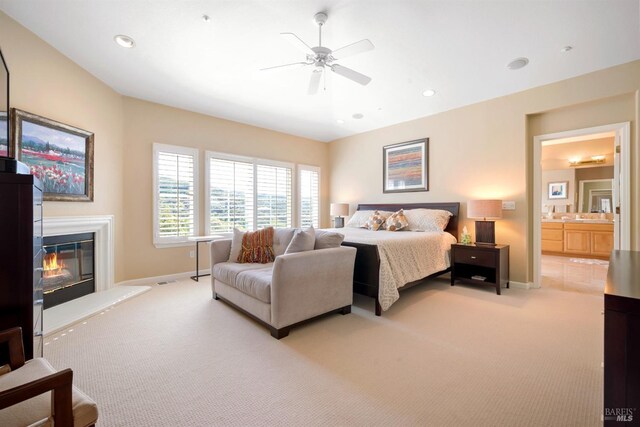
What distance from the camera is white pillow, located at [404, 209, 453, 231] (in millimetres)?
4312

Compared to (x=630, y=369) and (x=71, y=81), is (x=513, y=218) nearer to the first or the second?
(x=630, y=369)

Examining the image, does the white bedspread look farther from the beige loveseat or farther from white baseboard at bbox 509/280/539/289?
white baseboard at bbox 509/280/539/289

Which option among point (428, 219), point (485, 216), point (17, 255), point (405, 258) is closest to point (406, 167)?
point (428, 219)

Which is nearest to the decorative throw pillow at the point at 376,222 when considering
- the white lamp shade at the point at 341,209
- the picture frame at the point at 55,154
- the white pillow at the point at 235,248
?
the white lamp shade at the point at 341,209

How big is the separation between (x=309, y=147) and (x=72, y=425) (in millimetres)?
6073

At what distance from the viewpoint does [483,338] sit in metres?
2.41

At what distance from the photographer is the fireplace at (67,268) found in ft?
9.96

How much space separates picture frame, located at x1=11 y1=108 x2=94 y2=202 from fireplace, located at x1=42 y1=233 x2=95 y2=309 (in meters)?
0.51

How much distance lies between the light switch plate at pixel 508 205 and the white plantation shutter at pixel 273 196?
158 inches

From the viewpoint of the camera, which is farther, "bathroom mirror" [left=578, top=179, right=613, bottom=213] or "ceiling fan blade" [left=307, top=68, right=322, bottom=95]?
"bathroom mirror" [left=578, top=179, right=613, bottom=213]

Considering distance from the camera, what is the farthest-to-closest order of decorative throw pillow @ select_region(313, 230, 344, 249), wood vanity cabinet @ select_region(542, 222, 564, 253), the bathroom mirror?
wood vanity cabinet @ select_region(542, 222, 564, 253)
the bathroom mirror
decorative throw pillow @ select_region(313, 230, 344, 249)

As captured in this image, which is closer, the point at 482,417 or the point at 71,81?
the point at 482,417

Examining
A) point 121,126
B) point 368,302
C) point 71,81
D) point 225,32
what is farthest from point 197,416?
point 121,126

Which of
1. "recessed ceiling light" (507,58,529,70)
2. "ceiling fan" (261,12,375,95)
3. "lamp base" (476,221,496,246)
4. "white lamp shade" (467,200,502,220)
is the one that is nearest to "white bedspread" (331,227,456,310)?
"lamp base" (476,221,496,246)
